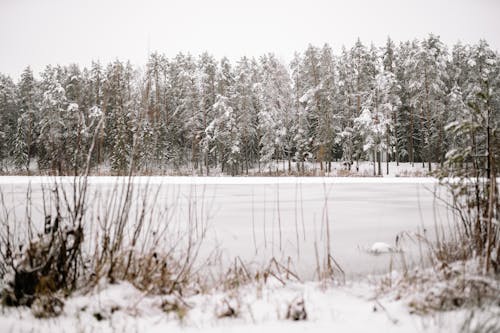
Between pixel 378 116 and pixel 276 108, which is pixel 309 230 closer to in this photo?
pixel 378 116

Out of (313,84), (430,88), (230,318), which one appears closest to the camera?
(230,318)

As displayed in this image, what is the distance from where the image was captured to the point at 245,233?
420 centimetres

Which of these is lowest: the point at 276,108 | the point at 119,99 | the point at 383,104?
the point at 119,99

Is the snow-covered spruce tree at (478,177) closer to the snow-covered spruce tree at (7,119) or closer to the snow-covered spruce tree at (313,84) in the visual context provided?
the snow-covered spruce tree at (313,84)

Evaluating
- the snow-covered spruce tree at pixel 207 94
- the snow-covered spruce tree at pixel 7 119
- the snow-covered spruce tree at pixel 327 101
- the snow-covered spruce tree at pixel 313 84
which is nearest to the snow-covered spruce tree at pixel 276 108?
the snow-covered spruce tree at pixel 313 84

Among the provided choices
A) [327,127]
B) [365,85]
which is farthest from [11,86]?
[365,85]

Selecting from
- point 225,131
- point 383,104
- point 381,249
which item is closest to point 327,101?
point 383,104

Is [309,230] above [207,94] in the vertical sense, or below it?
below

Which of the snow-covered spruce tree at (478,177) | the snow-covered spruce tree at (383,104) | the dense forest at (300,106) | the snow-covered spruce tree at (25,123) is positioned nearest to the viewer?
the snow-covered spruce tree at (478,177)

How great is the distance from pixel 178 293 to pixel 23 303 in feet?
3.35

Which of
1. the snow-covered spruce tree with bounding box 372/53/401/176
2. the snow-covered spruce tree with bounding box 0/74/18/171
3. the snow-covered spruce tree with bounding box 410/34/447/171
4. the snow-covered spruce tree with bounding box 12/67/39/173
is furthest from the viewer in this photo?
the snow-covered spruce tree with bounding box 0/74/18/171

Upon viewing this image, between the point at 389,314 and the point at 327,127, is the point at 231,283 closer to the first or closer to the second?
the point at 389,314

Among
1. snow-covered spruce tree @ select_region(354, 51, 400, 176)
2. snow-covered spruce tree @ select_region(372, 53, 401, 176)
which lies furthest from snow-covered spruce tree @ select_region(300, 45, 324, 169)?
snow-covered spruce tree @ select_region(372, 53, 401, 176)

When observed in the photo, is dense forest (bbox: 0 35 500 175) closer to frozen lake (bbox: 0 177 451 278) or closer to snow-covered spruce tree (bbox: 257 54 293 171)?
snow-covered spruce tree (bbox: 257 54 293 171)
